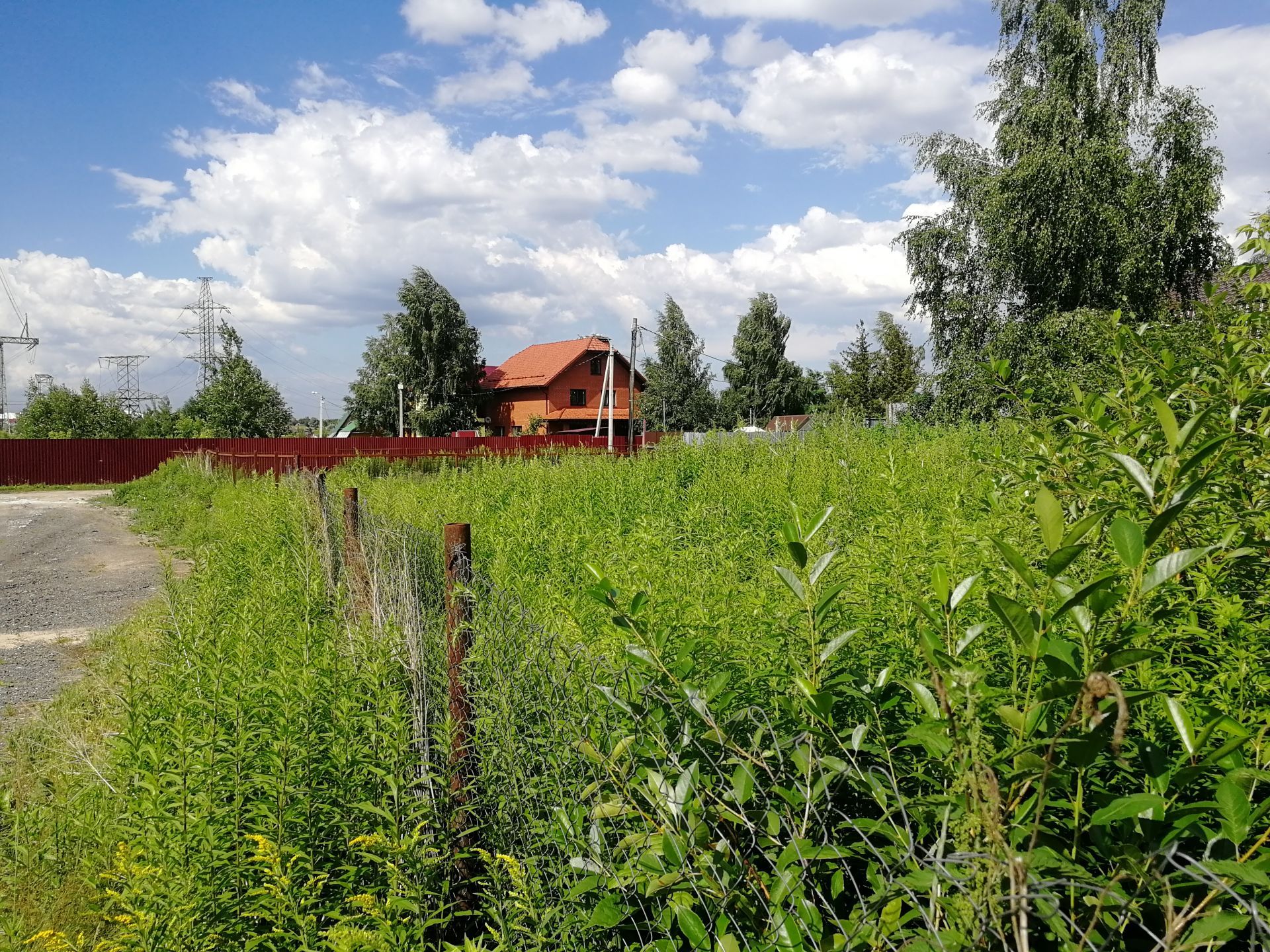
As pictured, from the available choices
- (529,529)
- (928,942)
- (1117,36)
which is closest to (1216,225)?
(1117,36)

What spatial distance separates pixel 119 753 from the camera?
129 inches

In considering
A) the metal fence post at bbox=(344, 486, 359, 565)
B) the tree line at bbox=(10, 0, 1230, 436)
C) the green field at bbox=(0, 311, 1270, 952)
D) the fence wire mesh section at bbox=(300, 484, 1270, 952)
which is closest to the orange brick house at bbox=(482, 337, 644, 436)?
the tree line at bbox=(10, 0, 1230, 436)

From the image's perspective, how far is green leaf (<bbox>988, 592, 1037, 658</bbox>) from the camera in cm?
90

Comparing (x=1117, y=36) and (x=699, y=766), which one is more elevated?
(x=1117, y=36)

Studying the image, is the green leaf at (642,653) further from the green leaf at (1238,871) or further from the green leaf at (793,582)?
the green leaf at (1238,871)

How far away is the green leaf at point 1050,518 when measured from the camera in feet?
2.90

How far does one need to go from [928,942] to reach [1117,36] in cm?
2261

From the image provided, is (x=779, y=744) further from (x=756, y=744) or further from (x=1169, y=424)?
(x=1169, y=424)

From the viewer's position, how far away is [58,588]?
33.8 ft

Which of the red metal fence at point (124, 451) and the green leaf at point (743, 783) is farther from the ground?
the red metal fence at point (124, 451)

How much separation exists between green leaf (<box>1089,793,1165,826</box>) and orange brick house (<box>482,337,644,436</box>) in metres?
46.8

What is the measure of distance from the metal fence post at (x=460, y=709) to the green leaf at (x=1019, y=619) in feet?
7.41

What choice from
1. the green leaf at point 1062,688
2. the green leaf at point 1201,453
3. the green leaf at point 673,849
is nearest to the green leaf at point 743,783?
the green leaf at point 673,849

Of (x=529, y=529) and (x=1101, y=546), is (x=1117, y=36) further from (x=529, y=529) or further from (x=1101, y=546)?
(x=1101, y=546)
